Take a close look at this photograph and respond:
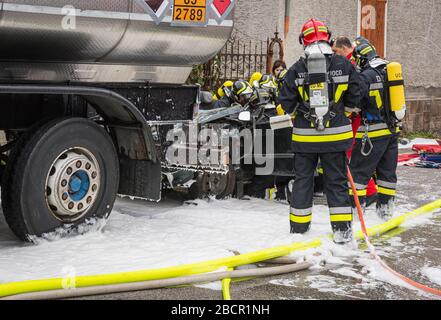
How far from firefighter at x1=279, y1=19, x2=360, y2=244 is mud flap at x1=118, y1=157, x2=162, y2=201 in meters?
1.16

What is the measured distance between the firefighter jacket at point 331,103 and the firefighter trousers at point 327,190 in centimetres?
9

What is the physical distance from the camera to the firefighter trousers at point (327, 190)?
5703 millimetres

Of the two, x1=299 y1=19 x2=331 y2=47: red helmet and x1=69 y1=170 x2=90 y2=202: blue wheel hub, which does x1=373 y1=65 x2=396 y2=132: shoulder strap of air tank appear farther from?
x1=69 y1=170 x2=90 y2=202: blue wheel hub

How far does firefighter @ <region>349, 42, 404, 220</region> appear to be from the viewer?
6.85 m

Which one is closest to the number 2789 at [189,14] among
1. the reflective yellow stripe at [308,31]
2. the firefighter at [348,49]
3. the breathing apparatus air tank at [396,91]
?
the reflective yellow stripe at [308,31]

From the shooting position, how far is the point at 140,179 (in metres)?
6.11

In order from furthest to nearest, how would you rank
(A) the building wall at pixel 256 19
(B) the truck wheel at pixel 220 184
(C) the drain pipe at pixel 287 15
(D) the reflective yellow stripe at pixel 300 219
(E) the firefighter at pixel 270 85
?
(C) the drain pipe at pixel 287 15, (A) the building wall at pixel 256 19, (E) the firefighter at pixel 270 85, (B) the truck wheel at pixel 220 184, (D) the reflective yellow stripe at pixel 300 219

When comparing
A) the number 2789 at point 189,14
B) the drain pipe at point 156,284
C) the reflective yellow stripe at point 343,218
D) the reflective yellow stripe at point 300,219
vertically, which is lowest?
the drain pipe at point 156,284

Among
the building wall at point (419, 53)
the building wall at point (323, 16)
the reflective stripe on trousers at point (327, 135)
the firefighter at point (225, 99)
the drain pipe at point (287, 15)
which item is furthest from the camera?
the building wall at point (419, 53)

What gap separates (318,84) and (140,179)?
67.3 inches

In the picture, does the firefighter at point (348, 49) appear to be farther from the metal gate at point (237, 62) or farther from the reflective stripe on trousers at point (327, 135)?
the metal gate at point (237, 62)

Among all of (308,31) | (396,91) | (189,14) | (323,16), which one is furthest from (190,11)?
(323,16)

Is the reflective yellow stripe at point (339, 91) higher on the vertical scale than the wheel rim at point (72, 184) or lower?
higher

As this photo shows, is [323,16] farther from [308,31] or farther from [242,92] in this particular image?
[308,31]
